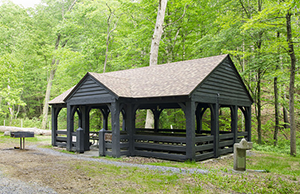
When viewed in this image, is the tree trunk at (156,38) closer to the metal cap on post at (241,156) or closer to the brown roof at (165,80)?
the brown roof at (165,80)

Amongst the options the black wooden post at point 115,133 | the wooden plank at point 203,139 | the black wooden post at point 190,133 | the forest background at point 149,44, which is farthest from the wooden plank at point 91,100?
the forest background at point 149,44

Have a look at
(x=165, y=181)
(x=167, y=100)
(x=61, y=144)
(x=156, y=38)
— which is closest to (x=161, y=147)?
(x=167, y=100)

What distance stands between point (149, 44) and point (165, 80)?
12.0 m

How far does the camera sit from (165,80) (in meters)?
12.0

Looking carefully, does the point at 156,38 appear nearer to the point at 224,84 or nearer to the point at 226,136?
the point at 224,84

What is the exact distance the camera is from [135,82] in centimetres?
1330

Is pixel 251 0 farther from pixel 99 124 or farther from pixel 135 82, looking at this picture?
pixel 99 124

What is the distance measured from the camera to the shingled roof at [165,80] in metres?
10.5

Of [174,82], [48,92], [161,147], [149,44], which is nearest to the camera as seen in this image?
[161,147]

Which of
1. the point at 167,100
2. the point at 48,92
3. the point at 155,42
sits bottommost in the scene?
the point at 167,100

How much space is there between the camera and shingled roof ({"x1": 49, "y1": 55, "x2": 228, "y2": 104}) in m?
10.5

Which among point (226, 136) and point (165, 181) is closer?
point (165, 181)

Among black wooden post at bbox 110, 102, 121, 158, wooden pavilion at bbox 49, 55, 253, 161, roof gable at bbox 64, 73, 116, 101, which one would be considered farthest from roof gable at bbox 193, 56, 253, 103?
roof gable at bbox 64, 73, 116, 101

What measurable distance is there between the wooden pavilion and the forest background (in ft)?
12.2
